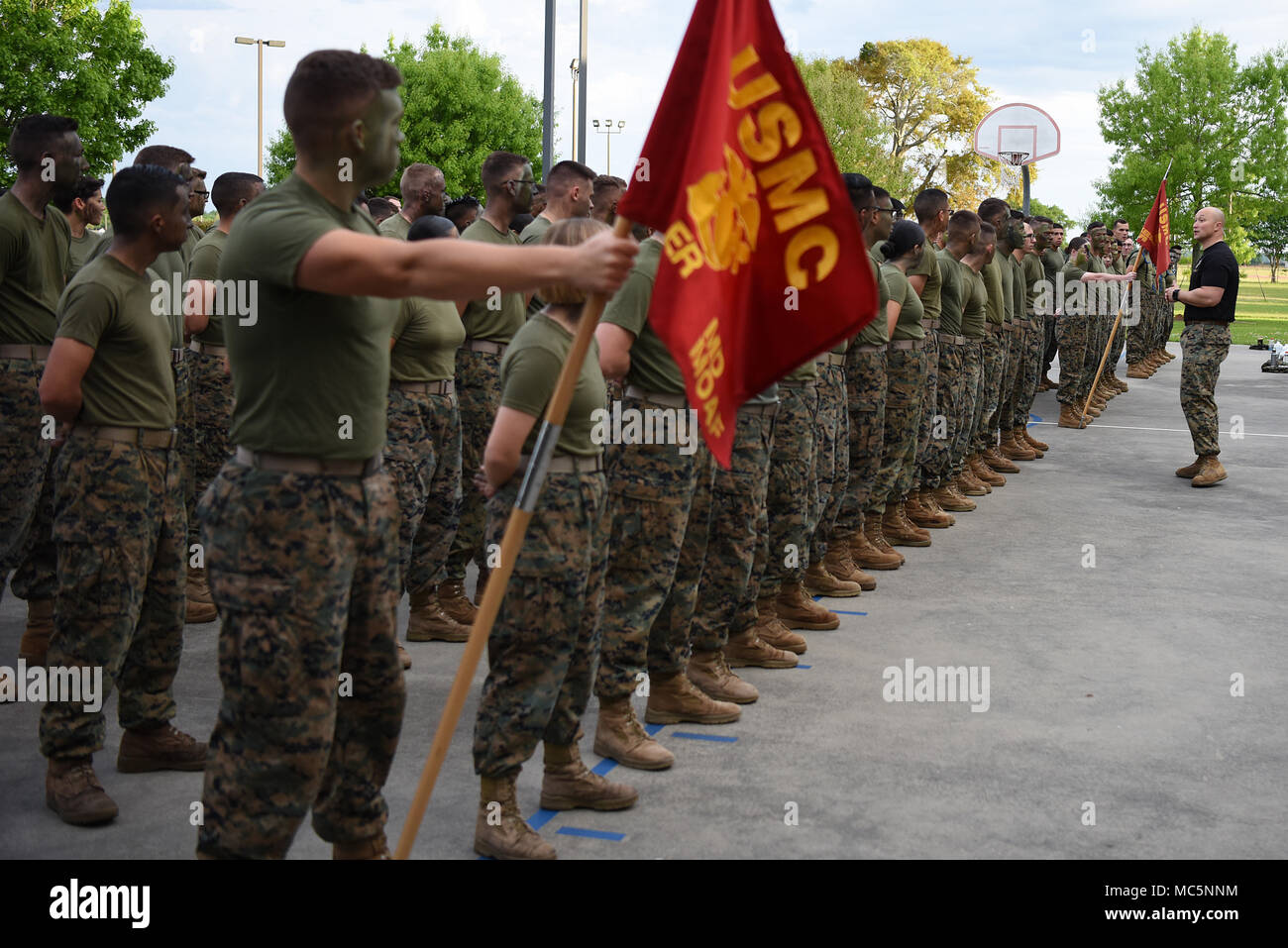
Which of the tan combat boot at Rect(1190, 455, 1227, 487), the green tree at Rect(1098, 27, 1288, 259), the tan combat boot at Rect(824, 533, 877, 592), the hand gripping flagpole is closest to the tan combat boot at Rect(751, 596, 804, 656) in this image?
the tan combat boot at Rect(824, 533, 877, 592)

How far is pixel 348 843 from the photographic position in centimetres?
377

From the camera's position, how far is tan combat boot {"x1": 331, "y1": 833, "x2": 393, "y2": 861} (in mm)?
3773

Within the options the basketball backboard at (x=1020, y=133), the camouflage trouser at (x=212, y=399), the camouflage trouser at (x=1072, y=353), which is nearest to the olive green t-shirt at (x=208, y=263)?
the camouflage trouser at (x=212, y=399)

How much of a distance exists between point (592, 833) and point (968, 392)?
778 centimetres

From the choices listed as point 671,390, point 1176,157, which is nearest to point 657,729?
point 671,390

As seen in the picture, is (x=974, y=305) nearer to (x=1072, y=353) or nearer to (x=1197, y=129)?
(x=1072, y=353)

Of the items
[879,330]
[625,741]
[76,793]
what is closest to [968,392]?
[879,330]

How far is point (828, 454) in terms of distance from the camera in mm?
7738

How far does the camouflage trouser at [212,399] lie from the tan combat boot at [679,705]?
3.06m

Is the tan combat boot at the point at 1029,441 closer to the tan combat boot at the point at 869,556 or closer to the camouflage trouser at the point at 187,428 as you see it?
the tan combat boot at the point at 869,556

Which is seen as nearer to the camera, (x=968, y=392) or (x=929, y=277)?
(x=929, y=277)

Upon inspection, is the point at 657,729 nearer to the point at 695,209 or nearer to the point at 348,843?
the point at 348,843

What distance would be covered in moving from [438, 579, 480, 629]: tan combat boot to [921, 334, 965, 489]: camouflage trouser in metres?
4.73

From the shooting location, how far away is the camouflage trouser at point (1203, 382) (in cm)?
1270
